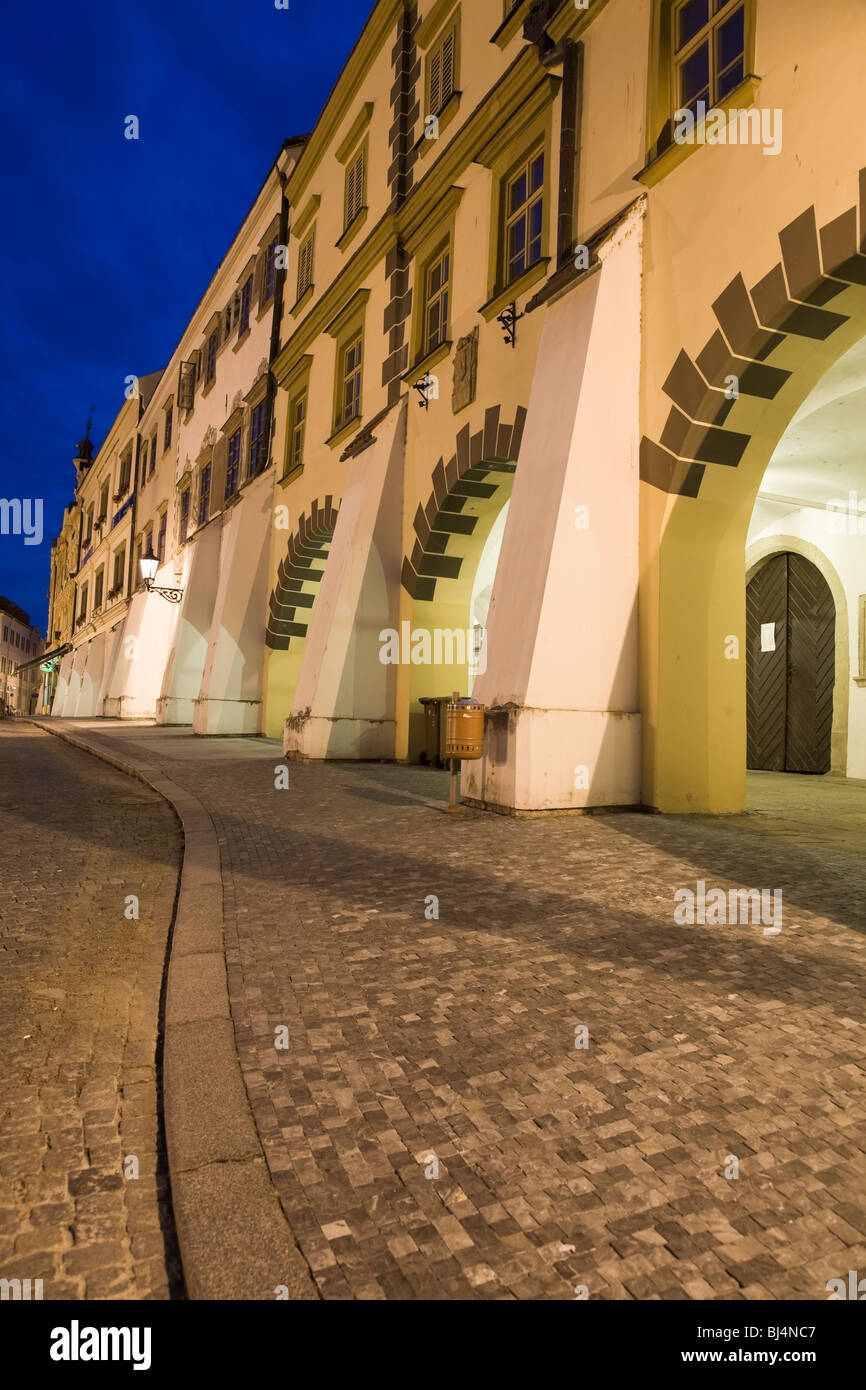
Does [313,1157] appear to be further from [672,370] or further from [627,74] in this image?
[627,74]

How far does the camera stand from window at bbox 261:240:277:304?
19141mm

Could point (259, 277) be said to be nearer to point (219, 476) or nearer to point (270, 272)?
point (270, 272)

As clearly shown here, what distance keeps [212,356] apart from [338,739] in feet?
57.7

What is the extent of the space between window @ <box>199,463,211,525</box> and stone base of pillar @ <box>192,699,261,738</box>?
7.54 meters

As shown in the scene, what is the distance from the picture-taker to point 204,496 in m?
23.0

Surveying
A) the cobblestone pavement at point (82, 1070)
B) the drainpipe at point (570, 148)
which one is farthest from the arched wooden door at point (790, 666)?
the cobblestone pavement at point (82, 1070)

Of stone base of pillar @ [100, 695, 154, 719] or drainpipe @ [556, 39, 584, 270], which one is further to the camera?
stone base of pillar @ [100, 695, 154, 719]

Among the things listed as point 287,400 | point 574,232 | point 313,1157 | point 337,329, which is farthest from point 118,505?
point 313,1157

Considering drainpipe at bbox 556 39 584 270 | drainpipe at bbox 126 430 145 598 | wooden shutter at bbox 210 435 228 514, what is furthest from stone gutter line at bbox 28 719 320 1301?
drainpipe at bbox 126 430 145 598

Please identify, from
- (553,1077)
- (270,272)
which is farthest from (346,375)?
(553,1077)

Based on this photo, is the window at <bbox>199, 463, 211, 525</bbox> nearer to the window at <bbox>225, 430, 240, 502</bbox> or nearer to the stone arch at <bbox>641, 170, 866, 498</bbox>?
the window at <bbox>225, 430, 240, 502</bbox>

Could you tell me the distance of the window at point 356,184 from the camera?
14727 millimetres
